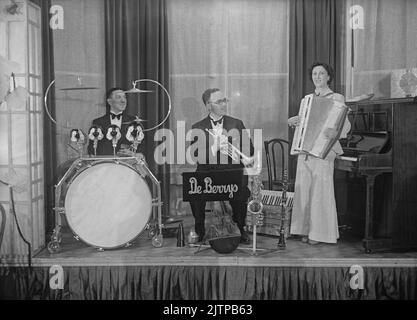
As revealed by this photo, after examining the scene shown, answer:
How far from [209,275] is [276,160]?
878 millimetres

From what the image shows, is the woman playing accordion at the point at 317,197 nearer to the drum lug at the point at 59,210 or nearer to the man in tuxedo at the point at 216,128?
the man in tuxedo at the point at 216,128

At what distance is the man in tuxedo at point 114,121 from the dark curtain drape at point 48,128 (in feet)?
0.84

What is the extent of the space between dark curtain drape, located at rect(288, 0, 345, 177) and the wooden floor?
1.19 metres

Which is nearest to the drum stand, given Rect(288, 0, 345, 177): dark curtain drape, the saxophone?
the saxophone

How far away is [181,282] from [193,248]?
24 cm

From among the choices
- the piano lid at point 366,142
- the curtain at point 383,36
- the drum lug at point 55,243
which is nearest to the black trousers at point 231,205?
the piano lid at point 366,142

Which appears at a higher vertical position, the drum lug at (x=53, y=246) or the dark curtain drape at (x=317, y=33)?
the dark curtain drape at (x=317, y=33)

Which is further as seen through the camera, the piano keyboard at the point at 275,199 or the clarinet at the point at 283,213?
the piano keyboard at the point at 275,199

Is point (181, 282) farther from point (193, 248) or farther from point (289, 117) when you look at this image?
point (289, 117)

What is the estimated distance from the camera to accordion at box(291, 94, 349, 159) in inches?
160

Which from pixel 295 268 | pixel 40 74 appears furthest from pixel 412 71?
pixel 40 74

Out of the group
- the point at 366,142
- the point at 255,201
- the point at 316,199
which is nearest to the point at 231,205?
the point at 255,201

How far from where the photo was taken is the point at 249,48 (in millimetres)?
4000

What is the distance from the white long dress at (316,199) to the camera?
13.7 feet
